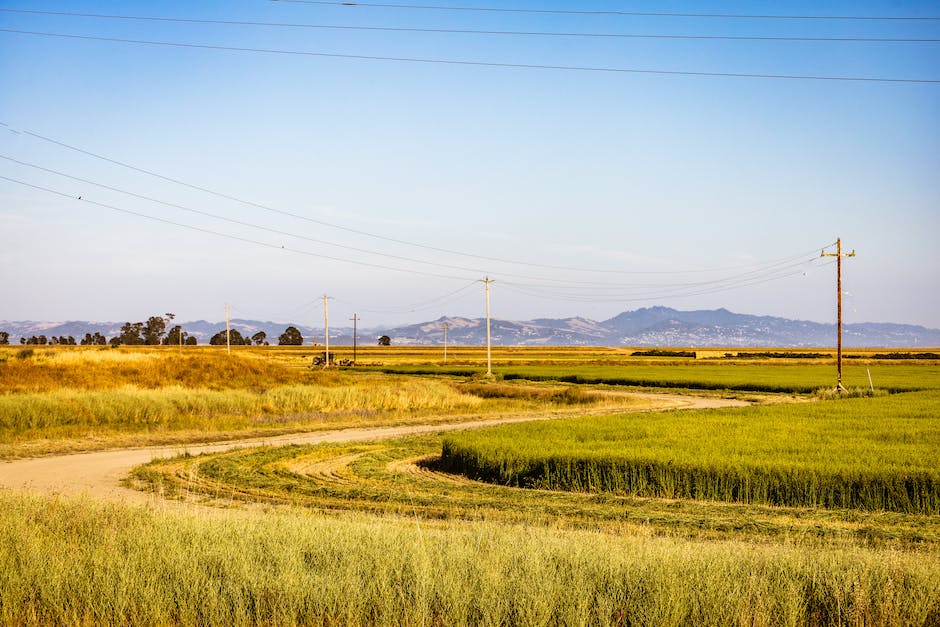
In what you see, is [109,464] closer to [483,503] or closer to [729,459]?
[483,503]

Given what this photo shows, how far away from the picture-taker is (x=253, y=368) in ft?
198

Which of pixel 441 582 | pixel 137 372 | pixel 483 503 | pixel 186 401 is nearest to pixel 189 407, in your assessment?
pixel 186 401

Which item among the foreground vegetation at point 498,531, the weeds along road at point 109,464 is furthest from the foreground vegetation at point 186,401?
the weeds along road at point 109,464

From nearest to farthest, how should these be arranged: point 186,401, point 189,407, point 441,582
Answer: point 441,582, point 189,407, point 186,401

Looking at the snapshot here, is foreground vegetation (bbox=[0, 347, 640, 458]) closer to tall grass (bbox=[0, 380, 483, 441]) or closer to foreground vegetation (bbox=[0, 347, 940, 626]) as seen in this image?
tall grass (bbox=[0, 380, 483, 441])

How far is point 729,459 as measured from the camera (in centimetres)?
1922

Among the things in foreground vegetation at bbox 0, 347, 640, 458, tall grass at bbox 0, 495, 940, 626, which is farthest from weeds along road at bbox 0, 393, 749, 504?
tall grass at bbox 0, 495, 940, 626

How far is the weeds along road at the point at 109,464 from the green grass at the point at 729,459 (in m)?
6.48

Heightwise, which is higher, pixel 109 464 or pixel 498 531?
pixel 498 531

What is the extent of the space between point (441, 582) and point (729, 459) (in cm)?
1260

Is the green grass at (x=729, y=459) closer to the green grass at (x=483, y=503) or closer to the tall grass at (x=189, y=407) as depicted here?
the green grass at (x=483, y=503)

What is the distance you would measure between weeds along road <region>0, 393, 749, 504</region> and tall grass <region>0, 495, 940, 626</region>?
175 inches

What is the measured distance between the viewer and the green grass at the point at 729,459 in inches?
666

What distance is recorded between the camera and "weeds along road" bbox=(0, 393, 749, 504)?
17672 millimetres
